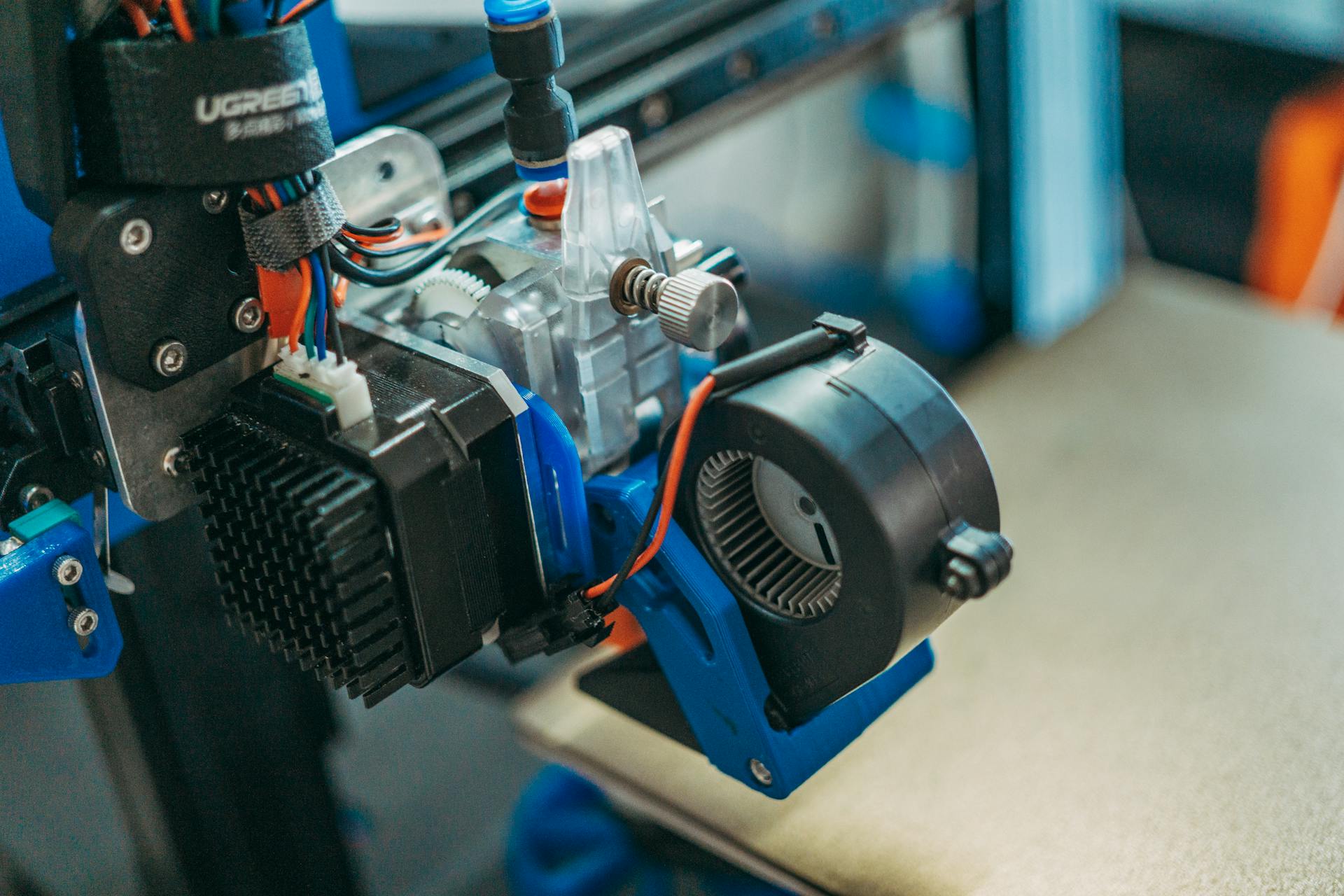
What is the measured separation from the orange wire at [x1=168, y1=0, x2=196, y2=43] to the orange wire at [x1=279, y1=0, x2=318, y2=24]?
4cm

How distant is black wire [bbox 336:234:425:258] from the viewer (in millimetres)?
642

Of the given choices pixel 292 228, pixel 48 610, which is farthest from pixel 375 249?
pixel 48 610

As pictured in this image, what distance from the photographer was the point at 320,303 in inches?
22.7

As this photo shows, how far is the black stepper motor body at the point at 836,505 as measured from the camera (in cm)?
55

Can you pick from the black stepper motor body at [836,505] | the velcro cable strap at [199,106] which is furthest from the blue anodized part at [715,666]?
the velcro cable strap at [199,106]

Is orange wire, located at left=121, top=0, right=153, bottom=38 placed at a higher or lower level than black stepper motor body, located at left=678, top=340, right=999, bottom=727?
higher

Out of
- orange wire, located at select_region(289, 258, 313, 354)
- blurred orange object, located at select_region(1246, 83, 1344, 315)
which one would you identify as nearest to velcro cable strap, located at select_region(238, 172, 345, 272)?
orange wire, located at select_region(289, 258, 313, 354)

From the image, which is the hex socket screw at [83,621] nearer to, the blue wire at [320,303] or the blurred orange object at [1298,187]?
the blue wire at [320,303]

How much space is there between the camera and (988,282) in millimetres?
1533

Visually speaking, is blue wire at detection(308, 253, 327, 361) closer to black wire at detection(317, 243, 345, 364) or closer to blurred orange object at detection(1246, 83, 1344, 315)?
black wire at detection(317, 243, 345, 364)

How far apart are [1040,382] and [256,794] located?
29.3 inches

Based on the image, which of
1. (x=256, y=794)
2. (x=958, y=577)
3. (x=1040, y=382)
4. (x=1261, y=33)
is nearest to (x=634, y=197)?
(x=958, y=577)

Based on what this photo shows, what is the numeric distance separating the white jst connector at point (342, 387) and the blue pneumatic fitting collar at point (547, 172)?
0.14 meters

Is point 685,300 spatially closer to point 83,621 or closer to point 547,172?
point 547,172
